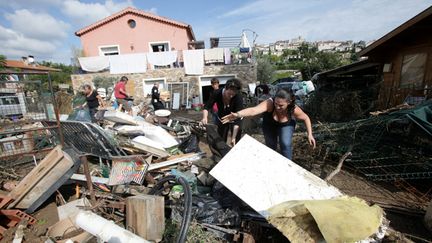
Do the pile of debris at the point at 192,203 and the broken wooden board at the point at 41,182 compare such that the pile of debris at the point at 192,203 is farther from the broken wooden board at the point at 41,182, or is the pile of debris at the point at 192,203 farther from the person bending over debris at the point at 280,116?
the person bending over debris at the point at 280,116

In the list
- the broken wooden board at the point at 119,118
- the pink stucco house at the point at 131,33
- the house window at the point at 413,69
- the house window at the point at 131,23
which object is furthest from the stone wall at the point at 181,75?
the broken wooden board at the point at 119,118

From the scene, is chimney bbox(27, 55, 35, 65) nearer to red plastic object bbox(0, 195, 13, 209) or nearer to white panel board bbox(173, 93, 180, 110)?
white panel board bbox(173, 93, 180, 110)

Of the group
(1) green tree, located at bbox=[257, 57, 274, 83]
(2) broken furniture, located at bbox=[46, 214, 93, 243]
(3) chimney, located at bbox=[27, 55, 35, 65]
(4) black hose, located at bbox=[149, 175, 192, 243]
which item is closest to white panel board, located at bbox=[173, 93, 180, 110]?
(1) green tree, located at bbox=[257, 57, 274, 83]

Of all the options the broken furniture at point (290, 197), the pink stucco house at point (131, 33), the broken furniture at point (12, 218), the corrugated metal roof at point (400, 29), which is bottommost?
the broken furniture at point (12, 218)

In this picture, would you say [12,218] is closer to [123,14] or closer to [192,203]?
[192,203]

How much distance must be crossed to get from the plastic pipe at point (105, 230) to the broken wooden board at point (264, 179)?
3.22 ft

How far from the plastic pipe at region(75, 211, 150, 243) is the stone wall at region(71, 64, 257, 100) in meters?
11.5

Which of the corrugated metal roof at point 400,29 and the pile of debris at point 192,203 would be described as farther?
A: the corrugated metal roof at point 400,29

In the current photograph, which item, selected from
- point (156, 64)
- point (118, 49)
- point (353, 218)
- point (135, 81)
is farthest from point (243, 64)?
point (353, 218)

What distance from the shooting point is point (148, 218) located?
7.61 ft

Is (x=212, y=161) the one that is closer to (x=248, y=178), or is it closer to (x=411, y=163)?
(x=248, y=178)

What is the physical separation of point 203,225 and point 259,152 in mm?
1012

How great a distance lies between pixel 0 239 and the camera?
→ 8.73ft

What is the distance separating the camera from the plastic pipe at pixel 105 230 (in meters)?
2.07
